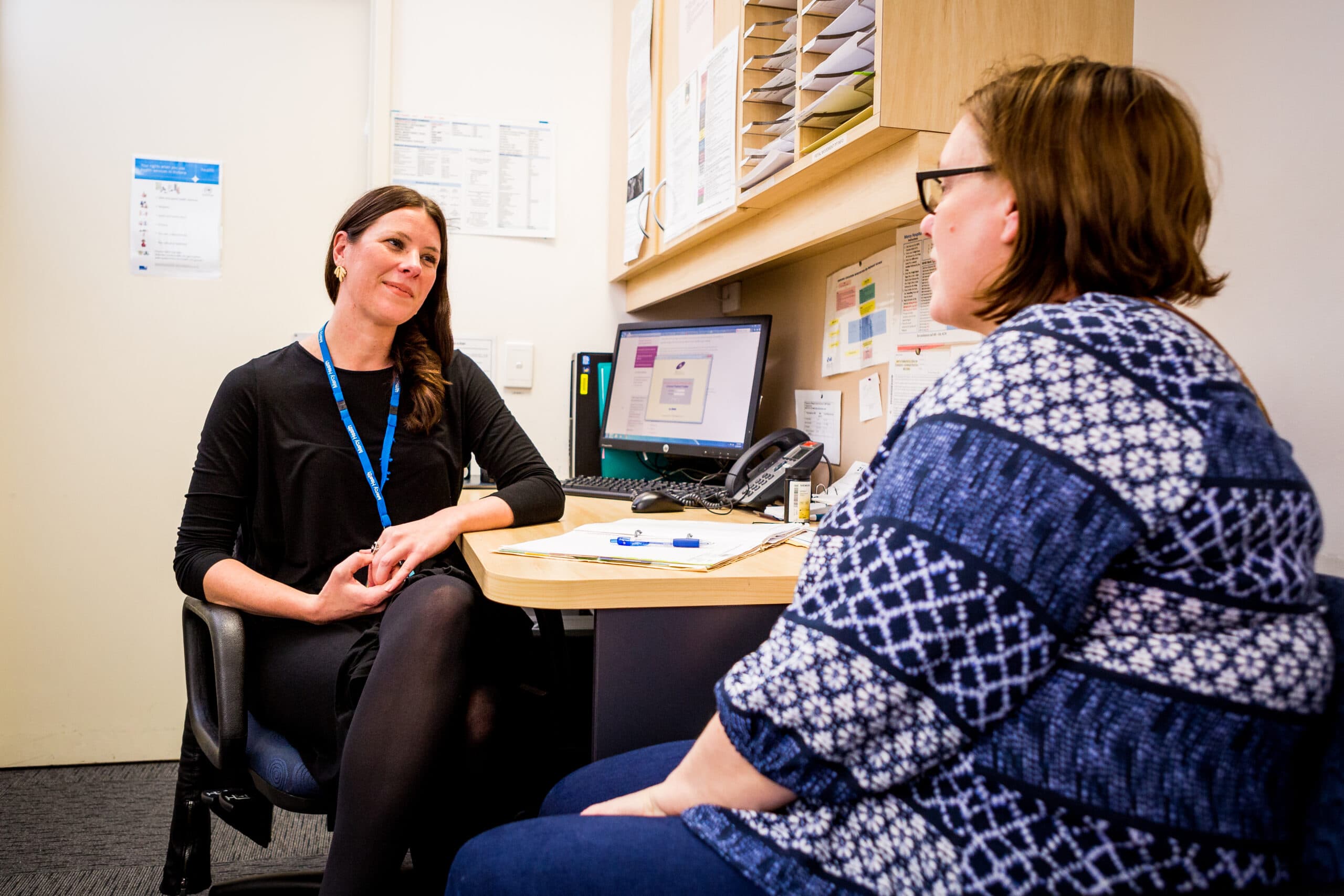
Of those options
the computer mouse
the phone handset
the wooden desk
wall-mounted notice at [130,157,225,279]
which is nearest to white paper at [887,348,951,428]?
the phone handset

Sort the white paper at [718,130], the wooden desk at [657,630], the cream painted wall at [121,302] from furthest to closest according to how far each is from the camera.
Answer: the cream painted wall at [121,302], the white paper at [718,130], the wooden desk at [657,630]

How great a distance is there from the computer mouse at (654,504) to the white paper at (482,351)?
0.94 meters

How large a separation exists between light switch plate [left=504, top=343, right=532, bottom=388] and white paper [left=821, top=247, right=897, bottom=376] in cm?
89

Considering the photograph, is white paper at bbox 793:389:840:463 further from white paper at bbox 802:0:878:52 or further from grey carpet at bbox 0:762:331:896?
grey carpet at bbox 0:762:331:896

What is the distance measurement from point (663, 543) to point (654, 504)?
16.0 inches

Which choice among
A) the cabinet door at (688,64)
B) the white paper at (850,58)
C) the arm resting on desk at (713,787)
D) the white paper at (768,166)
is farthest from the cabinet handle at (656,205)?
the arm resting on desk at (713,787)

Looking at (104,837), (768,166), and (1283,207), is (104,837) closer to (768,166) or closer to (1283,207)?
(768,166)

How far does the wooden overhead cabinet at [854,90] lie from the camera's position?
3.64 ft

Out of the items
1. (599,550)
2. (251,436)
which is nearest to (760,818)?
(599,550)

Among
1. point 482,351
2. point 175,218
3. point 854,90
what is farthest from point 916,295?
point 175,218

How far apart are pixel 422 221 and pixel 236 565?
667mm

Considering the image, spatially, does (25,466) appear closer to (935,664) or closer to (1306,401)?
(935,664)

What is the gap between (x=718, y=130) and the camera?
1.68 metres

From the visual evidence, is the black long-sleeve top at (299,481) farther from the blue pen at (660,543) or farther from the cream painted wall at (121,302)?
the cream painted wall at (121,302)
